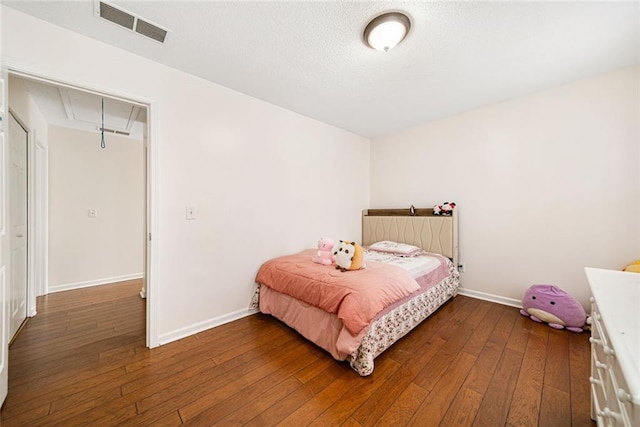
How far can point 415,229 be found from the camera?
3.49 m

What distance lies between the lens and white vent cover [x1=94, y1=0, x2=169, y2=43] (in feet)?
5.08

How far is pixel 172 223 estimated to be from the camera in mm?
2180

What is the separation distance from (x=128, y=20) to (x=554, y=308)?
171 inches

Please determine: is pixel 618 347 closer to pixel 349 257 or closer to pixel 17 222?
pixel 349 257

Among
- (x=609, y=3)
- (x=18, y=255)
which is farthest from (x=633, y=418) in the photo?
(x=18, y=255)

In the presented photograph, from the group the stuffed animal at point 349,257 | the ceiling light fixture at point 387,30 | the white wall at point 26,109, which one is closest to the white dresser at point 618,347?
the stuffed animal at point 349,257

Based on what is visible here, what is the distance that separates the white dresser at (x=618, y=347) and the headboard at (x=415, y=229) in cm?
188

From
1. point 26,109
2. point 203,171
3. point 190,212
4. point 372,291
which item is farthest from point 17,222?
point 372,291

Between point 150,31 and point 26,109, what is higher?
point 150,31

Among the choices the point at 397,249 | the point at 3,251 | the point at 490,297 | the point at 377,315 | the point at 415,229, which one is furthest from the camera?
the point at 415,229

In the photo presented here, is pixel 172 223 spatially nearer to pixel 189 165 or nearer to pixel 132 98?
pixel 189 165

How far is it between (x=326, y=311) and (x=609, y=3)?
9.26 ft

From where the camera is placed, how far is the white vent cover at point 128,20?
1.55m

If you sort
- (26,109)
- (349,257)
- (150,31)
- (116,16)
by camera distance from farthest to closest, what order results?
(26,109)
(349,257)
(150,31)
(116,16)
